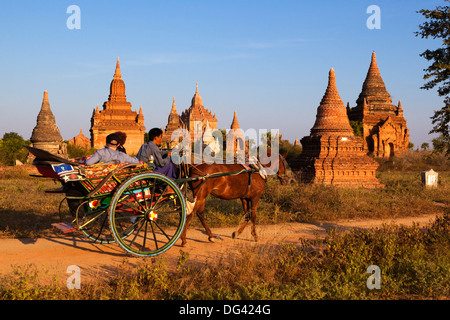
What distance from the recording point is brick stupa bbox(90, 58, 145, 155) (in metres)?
44.2

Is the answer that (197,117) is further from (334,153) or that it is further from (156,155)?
(156,155)

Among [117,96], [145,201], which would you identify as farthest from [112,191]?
[117,96]

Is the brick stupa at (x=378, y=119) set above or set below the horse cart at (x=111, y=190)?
above

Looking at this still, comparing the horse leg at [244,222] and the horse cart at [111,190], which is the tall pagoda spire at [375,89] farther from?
the horse cart at [111,190]

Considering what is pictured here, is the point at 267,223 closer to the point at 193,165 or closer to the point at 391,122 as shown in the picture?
the point at 193,165

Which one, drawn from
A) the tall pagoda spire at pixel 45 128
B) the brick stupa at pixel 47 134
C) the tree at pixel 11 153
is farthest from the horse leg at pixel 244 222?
the tree at pixel 11 153

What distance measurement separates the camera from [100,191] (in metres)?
4.98

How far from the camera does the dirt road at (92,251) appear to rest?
15.6ft

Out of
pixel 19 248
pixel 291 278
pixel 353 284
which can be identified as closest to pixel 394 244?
pixel 353 284

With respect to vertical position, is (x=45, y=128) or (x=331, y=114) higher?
(x=331, y=114)

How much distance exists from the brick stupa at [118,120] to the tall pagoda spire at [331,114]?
95.8ft

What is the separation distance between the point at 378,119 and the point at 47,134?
29727 millimetres

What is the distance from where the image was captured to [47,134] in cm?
2253

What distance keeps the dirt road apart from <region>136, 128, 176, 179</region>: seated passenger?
1.28 metres
